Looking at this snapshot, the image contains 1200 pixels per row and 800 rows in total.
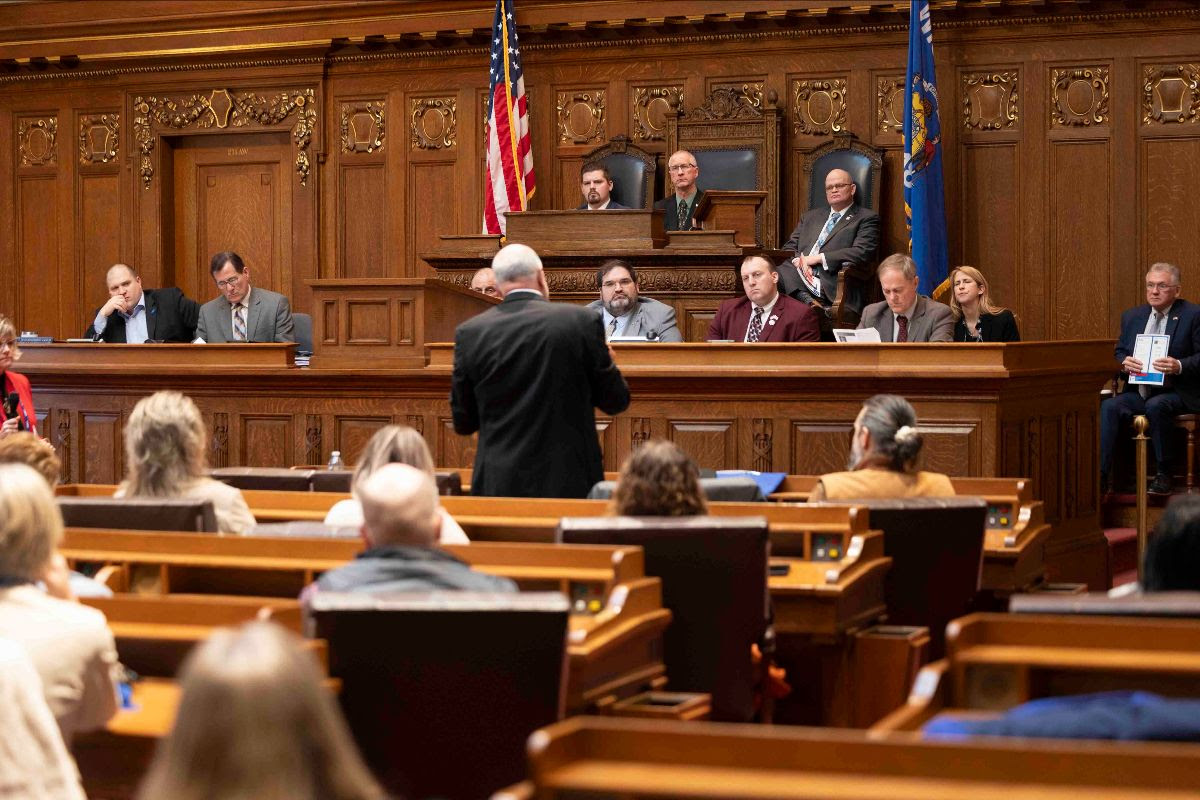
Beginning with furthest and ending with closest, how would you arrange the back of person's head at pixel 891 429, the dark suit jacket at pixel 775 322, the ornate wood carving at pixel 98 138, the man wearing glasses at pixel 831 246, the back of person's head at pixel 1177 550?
the ornate wood carving at pixel 98 138
the man wearing glasses at pixel 831 246
the dark suit jacket at pixel 775 322
the back of person's head at pixel 891 429
the back of person's head at pixel 1177 550

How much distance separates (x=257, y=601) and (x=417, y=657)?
0.43 m

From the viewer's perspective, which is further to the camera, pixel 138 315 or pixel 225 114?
pixel 225 114

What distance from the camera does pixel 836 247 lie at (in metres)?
10.1

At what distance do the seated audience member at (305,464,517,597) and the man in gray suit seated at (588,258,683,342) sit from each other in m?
5.12

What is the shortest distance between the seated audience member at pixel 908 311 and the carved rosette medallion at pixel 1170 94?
3.31 m

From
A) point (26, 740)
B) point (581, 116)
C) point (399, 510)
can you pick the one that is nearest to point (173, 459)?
point (399, 510)

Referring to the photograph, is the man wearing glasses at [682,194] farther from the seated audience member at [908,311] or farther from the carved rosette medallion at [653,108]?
the seated audience member at [908,311]

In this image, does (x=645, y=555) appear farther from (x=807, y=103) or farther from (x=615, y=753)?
(x=807, y=103)

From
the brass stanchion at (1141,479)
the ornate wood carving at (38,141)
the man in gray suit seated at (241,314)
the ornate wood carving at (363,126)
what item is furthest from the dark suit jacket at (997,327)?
the ornate wood carving at (38,141)

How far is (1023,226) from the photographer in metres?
10.9

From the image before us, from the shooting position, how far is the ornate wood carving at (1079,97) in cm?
1066

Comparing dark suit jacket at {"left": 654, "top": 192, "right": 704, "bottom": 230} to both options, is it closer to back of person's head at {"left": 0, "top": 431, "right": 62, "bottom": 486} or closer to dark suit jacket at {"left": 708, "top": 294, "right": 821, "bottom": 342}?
dark suit jacket at {"left": 708, "top": 294, "right": 821, "bottom": 342}

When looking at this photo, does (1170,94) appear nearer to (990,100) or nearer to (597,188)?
(990,100)

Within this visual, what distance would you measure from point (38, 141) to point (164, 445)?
9.41 m
